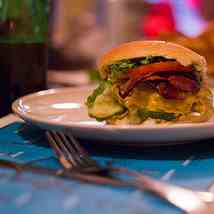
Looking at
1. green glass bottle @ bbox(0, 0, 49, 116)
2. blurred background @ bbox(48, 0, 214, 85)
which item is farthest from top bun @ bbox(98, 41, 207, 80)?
blurred background @ bbox(48, 0, 214, 85)

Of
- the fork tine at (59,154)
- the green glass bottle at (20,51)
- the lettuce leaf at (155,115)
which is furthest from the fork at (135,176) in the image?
the green glass bottle at (20,51)

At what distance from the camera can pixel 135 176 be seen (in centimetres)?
50

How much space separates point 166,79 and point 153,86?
0.08 ft

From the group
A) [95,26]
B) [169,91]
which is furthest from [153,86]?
[95,26]

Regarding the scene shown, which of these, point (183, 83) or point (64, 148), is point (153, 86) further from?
point (64, 148)

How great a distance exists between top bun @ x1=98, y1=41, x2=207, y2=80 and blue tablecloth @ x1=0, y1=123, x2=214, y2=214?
0.35ft

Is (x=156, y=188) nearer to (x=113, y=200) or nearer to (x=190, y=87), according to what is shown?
(x=113, y=200)

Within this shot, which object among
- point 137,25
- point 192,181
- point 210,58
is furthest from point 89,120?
point 137,25

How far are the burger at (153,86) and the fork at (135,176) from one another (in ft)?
0.44

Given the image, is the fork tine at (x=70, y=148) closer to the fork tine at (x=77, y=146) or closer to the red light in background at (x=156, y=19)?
the fork tine at (x=77, y=146)

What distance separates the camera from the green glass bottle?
1.04 metres

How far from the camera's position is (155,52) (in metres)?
0.69

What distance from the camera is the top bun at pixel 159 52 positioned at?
2.27 ft

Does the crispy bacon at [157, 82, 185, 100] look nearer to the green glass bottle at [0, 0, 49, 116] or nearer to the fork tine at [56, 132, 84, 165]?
the fork tine at [56, 132, 84, 165]
